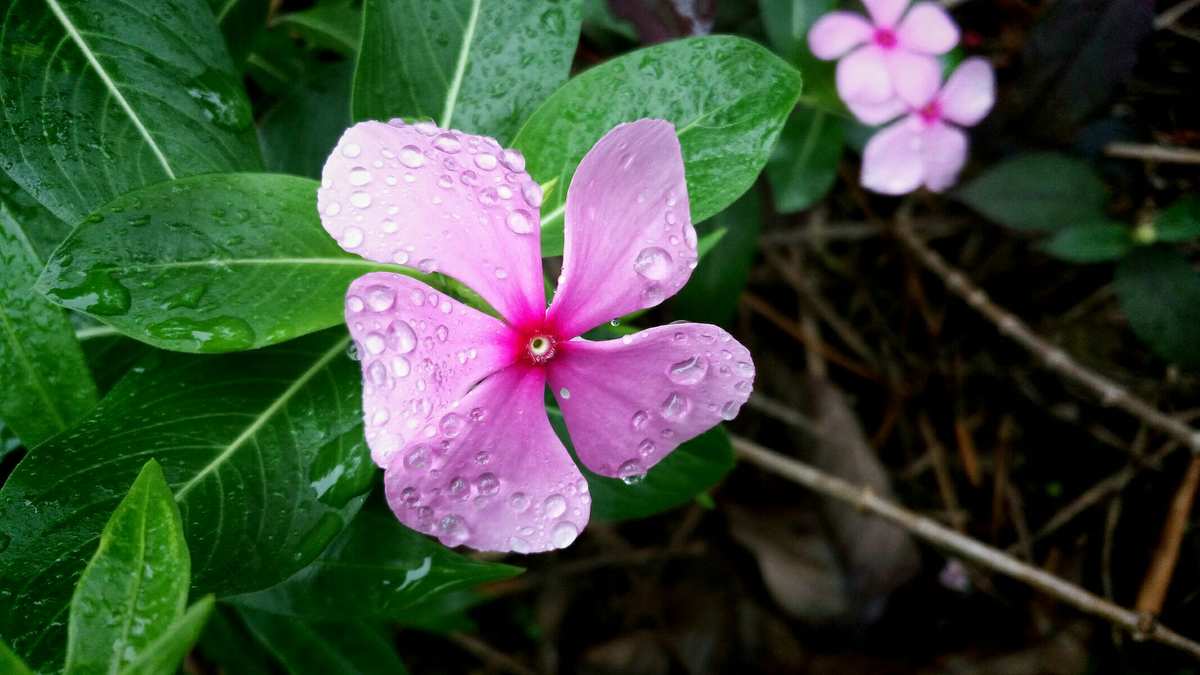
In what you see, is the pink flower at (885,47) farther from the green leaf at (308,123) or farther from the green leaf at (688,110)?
the green leaf at (308,123)

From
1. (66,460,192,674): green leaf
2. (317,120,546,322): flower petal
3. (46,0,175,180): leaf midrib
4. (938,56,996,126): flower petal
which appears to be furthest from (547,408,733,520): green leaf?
(938,56,996,126): flower petal

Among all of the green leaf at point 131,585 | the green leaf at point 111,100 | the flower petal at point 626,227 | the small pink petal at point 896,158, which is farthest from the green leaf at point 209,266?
the small pink petal at point 896,158

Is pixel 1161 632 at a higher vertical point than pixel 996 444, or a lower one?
higher

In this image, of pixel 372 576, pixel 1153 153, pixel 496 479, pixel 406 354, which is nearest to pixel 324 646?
pixel 372 576

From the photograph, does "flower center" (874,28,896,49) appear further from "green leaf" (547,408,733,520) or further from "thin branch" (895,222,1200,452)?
"green leaf" (547,408,733,520)

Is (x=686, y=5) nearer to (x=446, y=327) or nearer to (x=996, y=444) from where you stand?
(x=446, y=327)

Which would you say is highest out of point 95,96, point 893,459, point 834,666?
point 95,96

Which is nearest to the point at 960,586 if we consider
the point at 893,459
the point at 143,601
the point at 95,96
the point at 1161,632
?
the point at 893,459
